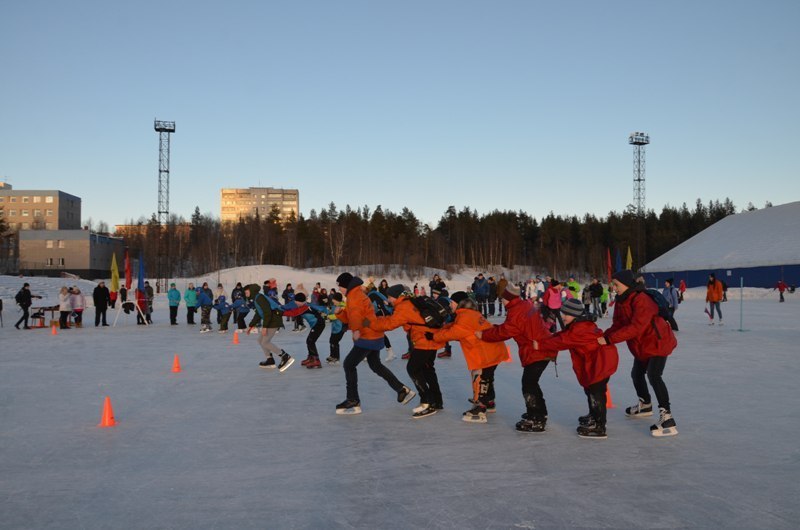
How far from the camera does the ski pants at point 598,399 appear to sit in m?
5.80

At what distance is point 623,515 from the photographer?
3.86 meters

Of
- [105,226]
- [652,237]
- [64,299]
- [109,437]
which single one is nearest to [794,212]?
[652,237]

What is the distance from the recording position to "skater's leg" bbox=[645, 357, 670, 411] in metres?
6.05

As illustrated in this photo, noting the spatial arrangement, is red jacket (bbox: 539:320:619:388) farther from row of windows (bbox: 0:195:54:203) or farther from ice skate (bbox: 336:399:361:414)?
row of windows (bbox: 0:195:54:203)

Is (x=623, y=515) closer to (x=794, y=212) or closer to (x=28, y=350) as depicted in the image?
(x=28, y=350)

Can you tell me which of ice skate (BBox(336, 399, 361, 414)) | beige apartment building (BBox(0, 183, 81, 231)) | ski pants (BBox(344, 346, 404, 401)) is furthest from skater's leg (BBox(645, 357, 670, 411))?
beige apartment building (BBox(0, 183, 81, 231))

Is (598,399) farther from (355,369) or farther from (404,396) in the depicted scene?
(355,369)

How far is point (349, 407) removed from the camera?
7121 mm

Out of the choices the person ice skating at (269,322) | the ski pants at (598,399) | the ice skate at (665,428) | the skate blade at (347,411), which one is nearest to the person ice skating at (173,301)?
the person ice skating at (269,322)

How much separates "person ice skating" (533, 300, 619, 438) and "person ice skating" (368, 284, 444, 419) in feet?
4.81

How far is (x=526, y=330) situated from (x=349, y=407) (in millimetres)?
2427

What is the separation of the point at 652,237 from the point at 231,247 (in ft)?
204

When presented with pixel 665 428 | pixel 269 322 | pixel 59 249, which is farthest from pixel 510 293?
pixel 59 249

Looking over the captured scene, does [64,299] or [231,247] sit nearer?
[64,299]
